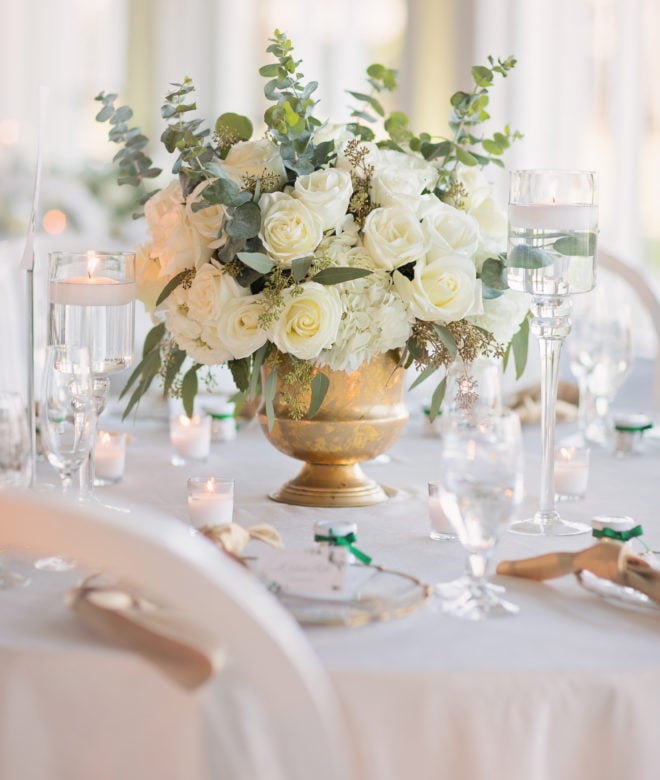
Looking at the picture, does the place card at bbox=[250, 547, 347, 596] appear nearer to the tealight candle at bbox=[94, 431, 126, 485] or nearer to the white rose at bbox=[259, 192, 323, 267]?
the white rose at bbox=[259, 192, 323, 267]

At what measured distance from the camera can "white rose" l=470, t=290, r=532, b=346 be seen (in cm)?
156

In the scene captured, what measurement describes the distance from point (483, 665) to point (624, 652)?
13 centimetres

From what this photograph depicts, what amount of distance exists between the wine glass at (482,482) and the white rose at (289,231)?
0.36m

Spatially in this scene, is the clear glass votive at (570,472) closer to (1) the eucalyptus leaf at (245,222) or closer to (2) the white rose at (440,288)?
(2) the white rose at (440,288)

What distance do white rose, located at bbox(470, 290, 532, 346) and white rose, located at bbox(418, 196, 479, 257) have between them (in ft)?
0.28

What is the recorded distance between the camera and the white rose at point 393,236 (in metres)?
1.43

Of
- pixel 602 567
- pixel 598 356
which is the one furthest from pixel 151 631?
pixel 598 356

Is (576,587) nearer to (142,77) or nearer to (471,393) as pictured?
(471,393)

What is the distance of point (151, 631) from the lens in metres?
0.99

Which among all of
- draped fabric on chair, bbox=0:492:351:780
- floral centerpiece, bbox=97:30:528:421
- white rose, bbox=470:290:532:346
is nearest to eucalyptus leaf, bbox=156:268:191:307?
floral centerpiece, bbox=97:30:528:421

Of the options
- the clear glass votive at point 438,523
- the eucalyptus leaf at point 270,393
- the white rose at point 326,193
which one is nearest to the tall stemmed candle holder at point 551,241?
the clear glass votive at point 438,523

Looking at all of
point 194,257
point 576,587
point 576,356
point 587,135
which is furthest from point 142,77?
point 576,587

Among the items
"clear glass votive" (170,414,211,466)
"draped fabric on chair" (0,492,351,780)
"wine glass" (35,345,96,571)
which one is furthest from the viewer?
"clear glass votive" (170,414,211,466)

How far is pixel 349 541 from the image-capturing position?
1284mm
